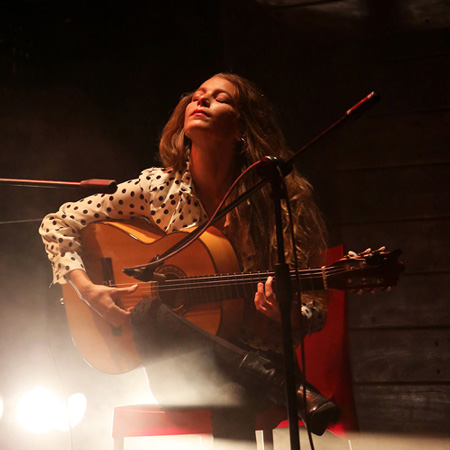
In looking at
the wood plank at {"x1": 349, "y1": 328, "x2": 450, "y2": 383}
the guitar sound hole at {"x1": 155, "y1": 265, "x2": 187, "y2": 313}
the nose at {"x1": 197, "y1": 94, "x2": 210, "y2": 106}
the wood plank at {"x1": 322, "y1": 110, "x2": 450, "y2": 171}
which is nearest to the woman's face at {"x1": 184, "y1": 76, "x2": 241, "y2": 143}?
the nose at {"x1": 197, "y1": 94, "x2": 210, "y2": 106}

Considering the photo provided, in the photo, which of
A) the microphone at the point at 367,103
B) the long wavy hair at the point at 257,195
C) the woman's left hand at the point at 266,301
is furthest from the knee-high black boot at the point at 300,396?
the microphone at the point at 367,103

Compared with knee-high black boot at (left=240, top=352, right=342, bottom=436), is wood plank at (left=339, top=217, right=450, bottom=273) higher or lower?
higher

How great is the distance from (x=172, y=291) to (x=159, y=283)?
0.15 ft

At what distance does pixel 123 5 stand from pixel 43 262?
44.0 inches

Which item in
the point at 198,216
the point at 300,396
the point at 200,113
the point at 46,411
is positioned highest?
the point at 200,113

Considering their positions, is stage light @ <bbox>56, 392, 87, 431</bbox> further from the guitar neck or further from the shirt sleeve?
the guitar neck

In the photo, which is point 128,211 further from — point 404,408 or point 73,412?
point 404,408

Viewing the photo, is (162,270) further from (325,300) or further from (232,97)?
(232,97)

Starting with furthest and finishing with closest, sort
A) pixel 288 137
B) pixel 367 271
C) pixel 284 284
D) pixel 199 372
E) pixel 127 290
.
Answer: pixel 288 137, pixel 127 290, pixel 199 372, pixel 367 271, pixel 284 284

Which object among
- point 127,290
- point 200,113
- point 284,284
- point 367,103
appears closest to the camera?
point 367,103

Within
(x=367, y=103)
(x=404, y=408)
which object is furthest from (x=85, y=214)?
(x=404, y=408)

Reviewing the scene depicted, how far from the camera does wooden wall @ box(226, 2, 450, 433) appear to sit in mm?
2211

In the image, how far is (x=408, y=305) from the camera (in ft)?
7.33

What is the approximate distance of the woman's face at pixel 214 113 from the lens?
6.04 feet
